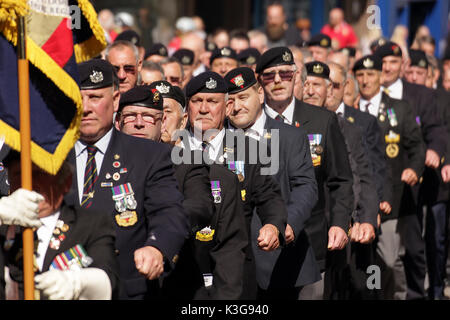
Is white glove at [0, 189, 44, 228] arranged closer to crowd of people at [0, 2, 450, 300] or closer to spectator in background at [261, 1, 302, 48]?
crowd of people at [0, 2, 450, 300]

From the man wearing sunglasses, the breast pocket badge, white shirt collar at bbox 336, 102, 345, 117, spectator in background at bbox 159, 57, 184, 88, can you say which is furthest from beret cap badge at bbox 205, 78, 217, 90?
spectator in background at bbox 159, 57, 184, 88

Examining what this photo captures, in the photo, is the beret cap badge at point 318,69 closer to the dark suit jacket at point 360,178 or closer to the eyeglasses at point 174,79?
the dark suit jacket at point 360,178

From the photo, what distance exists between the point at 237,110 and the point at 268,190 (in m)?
0.96

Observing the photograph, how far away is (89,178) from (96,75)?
68 centimetres

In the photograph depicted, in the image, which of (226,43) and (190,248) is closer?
(190,248)

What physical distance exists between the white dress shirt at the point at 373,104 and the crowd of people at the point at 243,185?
2 cm

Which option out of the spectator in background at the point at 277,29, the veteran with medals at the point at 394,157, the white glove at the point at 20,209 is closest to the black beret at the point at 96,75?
the white glove at the point at 20,209

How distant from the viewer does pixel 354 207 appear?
9.09m

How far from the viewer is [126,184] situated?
→ 232 inches

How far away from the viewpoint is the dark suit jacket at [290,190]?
8.00m

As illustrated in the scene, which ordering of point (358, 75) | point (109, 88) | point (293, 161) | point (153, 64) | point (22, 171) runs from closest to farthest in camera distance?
point (22, 171)
point (109, 88)
point (293, 161)
point (153, 64)
point (358, 75)

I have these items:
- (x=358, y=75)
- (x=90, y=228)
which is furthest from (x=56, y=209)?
(x=358, y=75)

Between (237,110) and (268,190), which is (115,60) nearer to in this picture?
(237,110)

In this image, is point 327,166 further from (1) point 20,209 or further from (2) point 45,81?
(1) point 20,209
